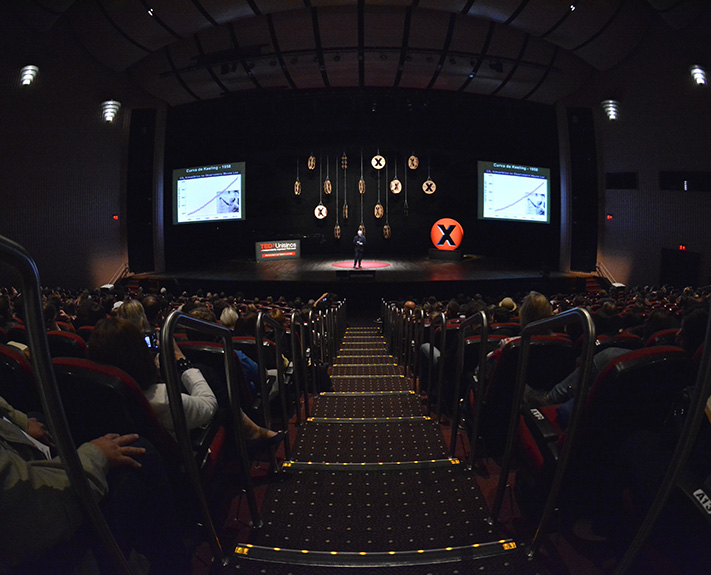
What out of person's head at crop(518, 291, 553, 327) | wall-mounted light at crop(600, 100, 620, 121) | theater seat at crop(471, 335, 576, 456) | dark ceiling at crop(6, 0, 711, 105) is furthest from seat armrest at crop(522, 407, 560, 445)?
wall-mounted light at crop(600, 100, 620, 121)

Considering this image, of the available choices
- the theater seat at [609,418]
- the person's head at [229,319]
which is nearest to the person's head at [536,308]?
the theater seat at [609,418]

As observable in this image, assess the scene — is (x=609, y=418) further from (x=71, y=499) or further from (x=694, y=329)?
(x=71, y=499)

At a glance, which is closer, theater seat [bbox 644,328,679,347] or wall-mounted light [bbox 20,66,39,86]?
theater seat [bbox 644,328,679,347]

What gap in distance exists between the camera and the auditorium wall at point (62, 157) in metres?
10.8

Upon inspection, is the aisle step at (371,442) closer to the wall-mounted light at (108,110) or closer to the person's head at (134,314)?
the person's head at (134,314)

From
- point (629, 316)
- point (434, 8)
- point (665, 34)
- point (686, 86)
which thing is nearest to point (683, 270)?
point (686, 86)

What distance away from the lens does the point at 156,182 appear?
1462 centimetres

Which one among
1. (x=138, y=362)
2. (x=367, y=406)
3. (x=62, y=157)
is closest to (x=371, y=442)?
(x=367, y=406)

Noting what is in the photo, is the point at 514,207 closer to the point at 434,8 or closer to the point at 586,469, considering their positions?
the point at 434,8

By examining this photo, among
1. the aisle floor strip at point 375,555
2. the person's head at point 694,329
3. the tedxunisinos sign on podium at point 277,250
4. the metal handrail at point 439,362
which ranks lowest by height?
the aisle floor strip at point 375,555

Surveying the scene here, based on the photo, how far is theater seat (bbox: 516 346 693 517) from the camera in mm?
1546

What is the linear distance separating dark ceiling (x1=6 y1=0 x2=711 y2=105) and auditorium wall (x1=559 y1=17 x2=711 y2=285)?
590 millimetres

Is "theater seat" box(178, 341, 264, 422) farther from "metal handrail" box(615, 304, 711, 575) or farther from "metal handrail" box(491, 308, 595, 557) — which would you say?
"metal handrail" box(615, 304, 711, 575)

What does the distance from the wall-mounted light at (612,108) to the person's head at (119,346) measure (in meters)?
15.9
